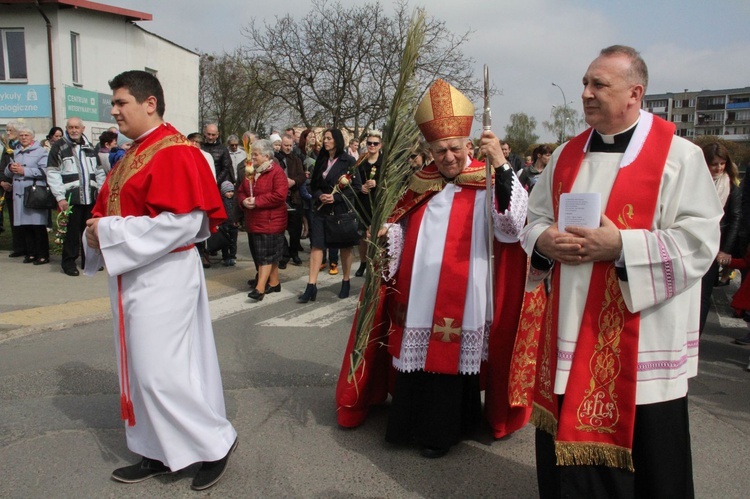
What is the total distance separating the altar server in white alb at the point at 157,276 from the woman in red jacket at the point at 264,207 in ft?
14.2

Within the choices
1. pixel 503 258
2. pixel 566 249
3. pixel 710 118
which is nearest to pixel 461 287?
pixel 503 258

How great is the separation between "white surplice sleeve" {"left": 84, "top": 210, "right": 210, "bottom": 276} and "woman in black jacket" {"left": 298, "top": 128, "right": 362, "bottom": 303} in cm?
460

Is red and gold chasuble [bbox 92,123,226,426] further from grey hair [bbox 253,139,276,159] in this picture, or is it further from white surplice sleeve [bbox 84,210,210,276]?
grey hair [bbox 253,139,276,159]

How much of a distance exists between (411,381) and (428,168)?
131 cm

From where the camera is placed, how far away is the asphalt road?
Answer: 341 cm

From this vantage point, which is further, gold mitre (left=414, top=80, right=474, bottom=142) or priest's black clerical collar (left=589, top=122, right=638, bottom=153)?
gold mitre (left=414, top=80, right=474, bottom=142)

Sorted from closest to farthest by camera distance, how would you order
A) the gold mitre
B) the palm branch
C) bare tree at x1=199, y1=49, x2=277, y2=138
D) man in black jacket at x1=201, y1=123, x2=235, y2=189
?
the palm branch < the gold mitre < man in black jacket at x1=201, y1=123, x2=235, y2=189 < bare tree at x1=199, y1=49, x2=277, y2=138

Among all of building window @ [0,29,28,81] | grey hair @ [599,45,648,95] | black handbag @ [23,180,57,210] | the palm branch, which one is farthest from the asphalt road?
building window @ [0,29,28,81]

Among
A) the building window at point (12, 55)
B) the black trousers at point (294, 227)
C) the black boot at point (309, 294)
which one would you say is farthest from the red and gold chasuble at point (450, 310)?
the building window at point (12, 55)

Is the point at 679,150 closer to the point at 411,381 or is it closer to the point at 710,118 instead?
the point at 411,381

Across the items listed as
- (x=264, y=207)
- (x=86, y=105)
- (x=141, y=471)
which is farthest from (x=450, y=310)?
(x=86, y=105)

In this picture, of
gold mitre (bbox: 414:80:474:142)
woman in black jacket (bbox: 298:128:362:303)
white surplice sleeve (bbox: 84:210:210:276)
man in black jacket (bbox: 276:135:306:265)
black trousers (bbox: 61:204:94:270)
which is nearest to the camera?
white surplice sleeve (bbox: 84:210:210:276)

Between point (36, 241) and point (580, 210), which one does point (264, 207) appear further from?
point (580, 210)

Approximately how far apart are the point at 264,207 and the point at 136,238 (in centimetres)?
467
